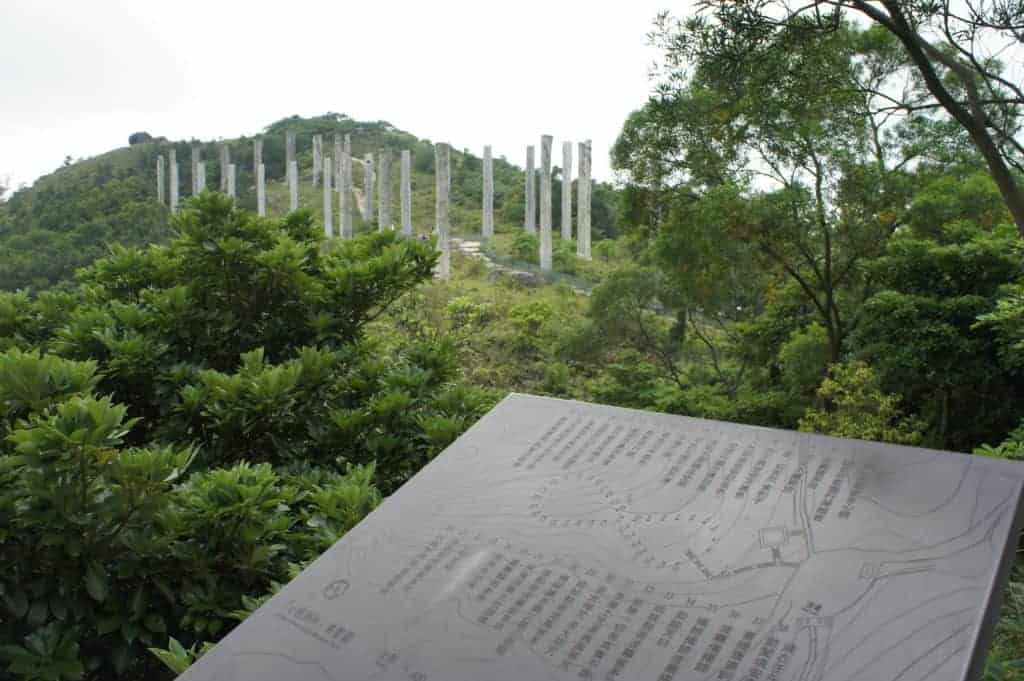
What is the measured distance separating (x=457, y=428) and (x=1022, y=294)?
2421 millimetres

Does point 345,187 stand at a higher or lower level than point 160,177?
lower

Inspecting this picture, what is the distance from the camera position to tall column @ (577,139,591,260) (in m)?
9.50

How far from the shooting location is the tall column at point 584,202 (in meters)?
9.50

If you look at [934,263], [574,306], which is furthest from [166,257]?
[574,306]

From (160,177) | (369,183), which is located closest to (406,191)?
(369,183)

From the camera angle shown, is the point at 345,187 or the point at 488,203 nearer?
the point at 488,203

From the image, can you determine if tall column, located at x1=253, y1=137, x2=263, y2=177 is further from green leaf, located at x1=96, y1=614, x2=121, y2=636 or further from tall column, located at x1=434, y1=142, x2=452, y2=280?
green leaf, located at x1=96, y1=614, x2=121, y2=636

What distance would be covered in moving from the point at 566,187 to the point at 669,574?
8.64 metres

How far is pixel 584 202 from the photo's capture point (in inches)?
376

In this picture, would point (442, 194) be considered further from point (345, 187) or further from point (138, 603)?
point (138, 603)

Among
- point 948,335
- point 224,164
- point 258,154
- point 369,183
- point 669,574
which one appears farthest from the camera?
point 224,164

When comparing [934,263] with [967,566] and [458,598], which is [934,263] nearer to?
[967,566]

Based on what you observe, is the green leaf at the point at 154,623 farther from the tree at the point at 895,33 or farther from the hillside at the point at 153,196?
the hillside at the point at 153,196

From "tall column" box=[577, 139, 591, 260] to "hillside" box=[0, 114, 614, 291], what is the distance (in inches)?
17.0
